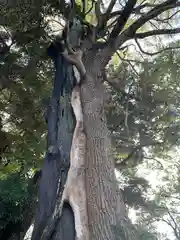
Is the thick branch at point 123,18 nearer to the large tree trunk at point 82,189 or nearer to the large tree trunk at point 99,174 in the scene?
the large tree trunk at point 99,174

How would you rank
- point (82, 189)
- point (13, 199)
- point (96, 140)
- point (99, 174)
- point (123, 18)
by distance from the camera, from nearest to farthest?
point (82, 189) < point (99, 174) < point (96, 140) < point (123, 18) < point (13, 199)

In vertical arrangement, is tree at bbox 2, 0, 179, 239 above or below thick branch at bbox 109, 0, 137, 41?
below

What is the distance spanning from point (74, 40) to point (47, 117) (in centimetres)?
112

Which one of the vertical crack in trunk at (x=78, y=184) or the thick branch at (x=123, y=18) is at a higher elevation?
the thick branch at (x=123, y=18)

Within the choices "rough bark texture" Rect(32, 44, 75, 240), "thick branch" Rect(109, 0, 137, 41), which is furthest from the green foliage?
"thick branch" Rect(109, 0, 137, 41)

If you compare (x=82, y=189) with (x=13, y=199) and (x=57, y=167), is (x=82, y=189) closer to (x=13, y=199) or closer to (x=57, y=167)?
(x=57, y=167)

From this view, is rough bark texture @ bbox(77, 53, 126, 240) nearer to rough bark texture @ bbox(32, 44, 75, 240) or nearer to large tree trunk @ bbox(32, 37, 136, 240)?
large tree trunk @ bbox(32, 37, 136, 240)

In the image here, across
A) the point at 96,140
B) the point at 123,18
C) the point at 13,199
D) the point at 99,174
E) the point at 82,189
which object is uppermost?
the point at 123,18

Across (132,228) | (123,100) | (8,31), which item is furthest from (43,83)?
Answer: (132,228)

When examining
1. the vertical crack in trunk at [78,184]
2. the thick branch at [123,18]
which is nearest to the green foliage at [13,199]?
the vertical crack in trunk at [78,184]

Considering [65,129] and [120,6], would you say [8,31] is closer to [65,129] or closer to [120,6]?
[120,6]

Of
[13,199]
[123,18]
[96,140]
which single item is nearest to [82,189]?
[96,140]

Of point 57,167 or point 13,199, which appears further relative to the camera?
point 13,199

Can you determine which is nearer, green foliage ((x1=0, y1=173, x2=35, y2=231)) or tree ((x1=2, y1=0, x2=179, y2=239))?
tree ((x1=2, y1=0, x2=179, y2=239))
